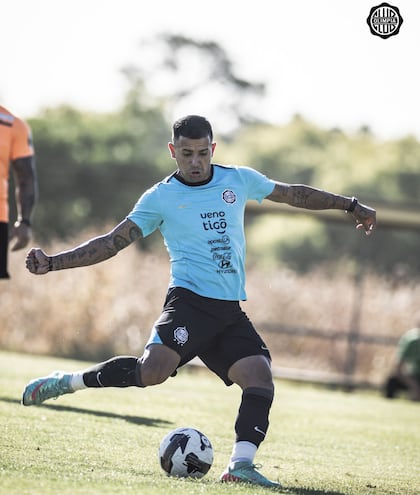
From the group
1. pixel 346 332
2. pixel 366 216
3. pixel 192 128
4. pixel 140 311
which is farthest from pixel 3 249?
pixel 346 332

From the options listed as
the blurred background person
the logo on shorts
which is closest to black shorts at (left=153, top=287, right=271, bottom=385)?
the logo on shorts

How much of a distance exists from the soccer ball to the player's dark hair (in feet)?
5.67

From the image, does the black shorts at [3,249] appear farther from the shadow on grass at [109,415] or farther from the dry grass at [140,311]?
the dry grass at [140,311]

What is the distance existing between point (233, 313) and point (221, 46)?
64574 millimetres

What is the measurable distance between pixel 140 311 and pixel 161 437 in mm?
12094

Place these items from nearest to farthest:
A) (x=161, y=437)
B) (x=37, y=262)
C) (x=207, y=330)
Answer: (x=37, y=262), (x=207, y=330), (x=161, y=437)

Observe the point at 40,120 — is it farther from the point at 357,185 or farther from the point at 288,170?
the point at 288,170

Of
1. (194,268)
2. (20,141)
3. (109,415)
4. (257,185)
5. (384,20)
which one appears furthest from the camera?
(384,20)

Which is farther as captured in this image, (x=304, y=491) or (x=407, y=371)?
(x=407, y=371)

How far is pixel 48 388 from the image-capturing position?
24.5ft

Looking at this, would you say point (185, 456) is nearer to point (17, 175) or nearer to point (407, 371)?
point (17, 175)

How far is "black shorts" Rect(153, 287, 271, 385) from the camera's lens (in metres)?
7.04

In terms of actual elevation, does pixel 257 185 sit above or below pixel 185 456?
above

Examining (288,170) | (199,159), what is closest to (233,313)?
(199,159)
